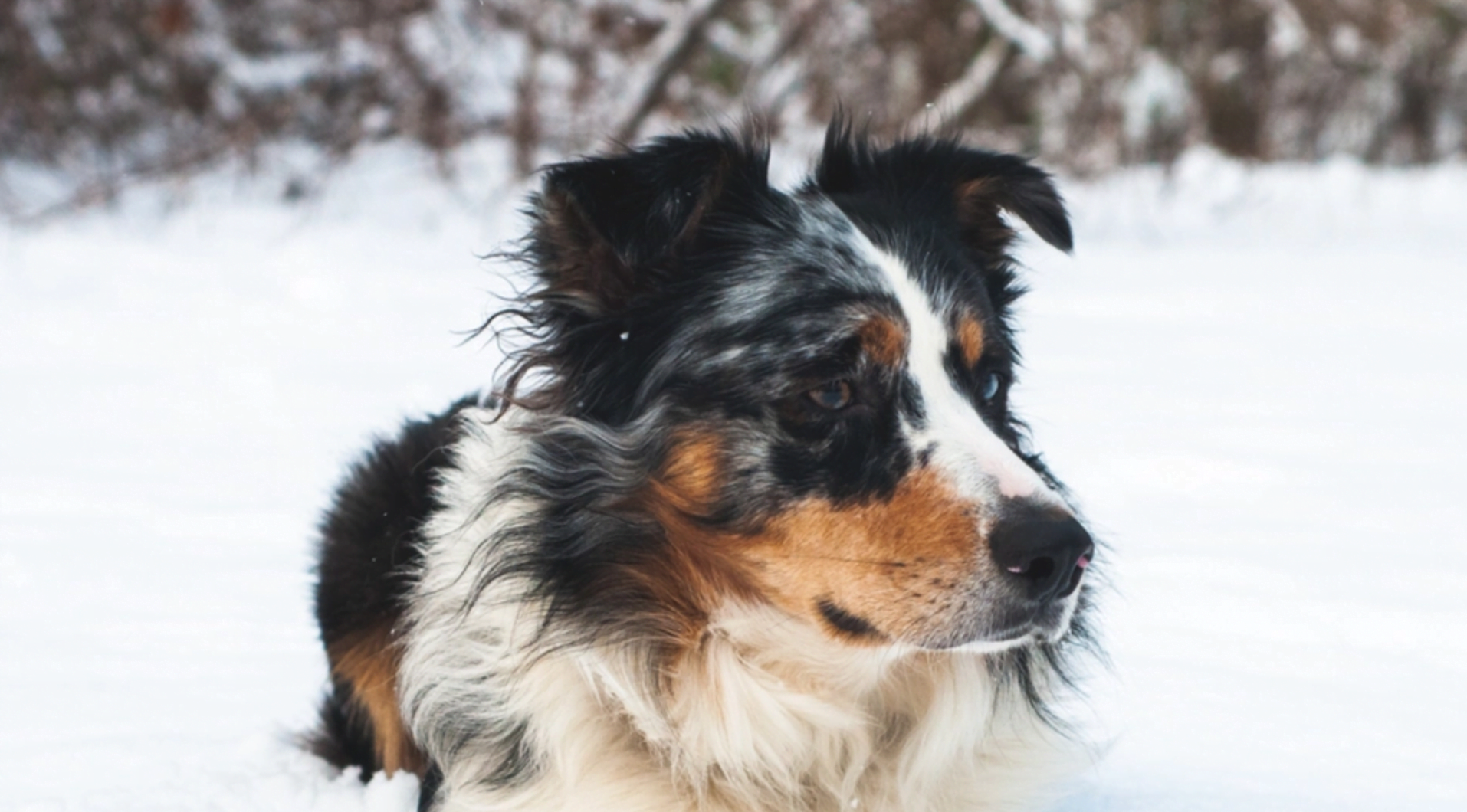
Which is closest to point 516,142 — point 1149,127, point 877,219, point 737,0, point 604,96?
point 604,96

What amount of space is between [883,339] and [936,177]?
821mm

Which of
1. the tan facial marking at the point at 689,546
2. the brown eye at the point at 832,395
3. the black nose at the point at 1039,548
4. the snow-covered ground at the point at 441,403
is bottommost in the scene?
the snow-covered ground at the point at 441,403

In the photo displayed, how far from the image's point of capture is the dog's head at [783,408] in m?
2.66

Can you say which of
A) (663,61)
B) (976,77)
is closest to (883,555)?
(663,61)

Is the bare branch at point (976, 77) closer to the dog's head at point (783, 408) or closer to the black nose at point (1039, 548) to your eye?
the dog's head at point (783, 408)

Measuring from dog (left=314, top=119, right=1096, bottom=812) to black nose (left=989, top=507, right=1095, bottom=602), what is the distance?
0.02 meters

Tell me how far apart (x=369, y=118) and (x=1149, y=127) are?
298 inches

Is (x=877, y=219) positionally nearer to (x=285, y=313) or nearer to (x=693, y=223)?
(x=693, y=223)

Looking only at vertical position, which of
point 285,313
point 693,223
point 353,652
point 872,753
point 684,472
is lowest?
point 285,313

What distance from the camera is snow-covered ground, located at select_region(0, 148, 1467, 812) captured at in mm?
3617

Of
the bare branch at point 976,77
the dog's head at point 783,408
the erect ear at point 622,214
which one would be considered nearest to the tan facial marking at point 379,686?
the dog's head at point 783,408

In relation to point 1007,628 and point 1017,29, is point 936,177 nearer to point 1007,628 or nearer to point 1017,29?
point 1007,628

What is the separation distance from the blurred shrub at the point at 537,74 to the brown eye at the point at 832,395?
8561mm

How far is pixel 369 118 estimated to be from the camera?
1246 centimetres
